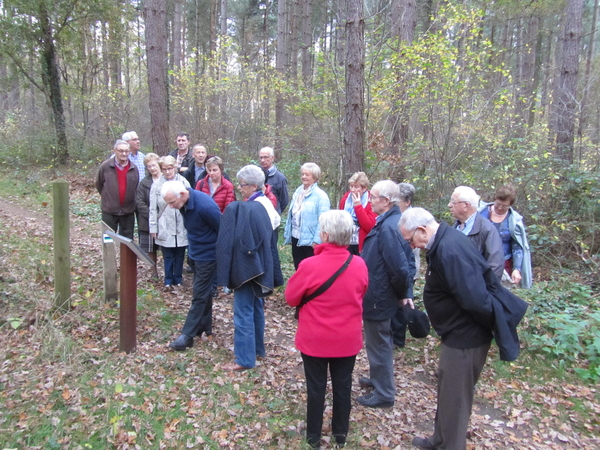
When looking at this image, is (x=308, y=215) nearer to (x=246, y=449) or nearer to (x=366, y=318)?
(x=366, y=318)

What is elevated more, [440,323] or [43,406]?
[440,323]

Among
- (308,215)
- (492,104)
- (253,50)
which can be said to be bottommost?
(308,215)

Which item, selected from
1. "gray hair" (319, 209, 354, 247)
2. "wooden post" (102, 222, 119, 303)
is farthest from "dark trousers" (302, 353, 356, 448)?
"wooden post" (102, 222, 119, 303)

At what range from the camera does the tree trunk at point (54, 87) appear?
15094mm

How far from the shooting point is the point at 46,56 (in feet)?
50.0

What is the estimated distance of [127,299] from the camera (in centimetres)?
424

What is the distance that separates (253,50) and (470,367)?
Answer: 90.7ft

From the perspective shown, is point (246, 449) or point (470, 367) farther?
point (246, 449)

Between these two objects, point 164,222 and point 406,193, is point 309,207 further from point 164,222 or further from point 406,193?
point 164,222

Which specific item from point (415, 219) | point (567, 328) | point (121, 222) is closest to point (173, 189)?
point (415, 219)

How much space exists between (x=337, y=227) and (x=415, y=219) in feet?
1.79

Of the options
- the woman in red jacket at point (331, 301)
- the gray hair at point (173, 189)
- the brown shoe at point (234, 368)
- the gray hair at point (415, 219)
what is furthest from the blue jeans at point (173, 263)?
the gray hair at point (415, 219)

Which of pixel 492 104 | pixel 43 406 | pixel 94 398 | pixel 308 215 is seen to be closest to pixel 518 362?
pixel 308 215

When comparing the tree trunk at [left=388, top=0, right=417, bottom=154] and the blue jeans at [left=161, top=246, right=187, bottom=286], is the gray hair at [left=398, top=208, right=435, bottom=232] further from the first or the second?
the tree trunk at [left=388, top=0, right=417, bottom=154]
